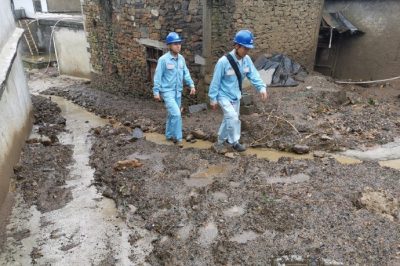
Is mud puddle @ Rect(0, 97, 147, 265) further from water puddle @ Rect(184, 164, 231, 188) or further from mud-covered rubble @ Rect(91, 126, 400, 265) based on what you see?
water puddle @ Rect(184, 164, 231, 188)

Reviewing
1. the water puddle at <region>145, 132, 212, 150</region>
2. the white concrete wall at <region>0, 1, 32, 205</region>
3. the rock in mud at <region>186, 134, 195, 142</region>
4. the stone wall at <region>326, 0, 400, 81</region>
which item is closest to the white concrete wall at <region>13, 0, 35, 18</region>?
the white concrete wall at <region>0, 1, 32, 205</region>

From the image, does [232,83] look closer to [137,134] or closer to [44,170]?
[137,134]

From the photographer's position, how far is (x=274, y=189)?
4508 millimetres

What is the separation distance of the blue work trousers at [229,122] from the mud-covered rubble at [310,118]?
1.65ft

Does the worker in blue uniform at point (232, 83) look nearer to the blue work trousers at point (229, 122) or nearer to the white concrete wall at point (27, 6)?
the blue work trousers at point (229, 122)

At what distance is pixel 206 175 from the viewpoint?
5.09 meters

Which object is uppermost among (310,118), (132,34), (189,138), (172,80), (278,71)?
(132,34)

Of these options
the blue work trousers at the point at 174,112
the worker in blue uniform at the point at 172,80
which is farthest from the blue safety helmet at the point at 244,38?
the blue work trousers at the point at 174,112

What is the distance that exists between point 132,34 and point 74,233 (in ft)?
20.7

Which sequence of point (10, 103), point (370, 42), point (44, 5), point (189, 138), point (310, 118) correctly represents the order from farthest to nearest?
point (44, 5)
point (370, 42)
point (310, 118)
point (189, 138)
point (10, 103)

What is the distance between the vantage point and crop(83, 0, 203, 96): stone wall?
7.64 m

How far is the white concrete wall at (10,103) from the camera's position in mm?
5129

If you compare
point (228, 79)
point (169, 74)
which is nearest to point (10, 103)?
point (169, 74)

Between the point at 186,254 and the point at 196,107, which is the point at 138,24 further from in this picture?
the point at 186,254
